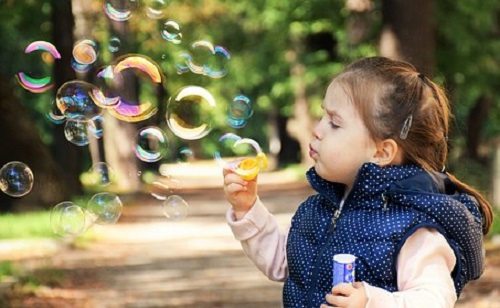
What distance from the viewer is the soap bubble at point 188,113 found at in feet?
16.7

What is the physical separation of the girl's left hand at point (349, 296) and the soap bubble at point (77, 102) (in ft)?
10.8

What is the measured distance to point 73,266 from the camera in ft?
37.2

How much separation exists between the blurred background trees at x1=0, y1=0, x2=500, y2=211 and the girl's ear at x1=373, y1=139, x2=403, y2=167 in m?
0.53

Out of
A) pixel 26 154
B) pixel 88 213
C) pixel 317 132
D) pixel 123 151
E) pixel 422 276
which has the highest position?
pixel 317 132

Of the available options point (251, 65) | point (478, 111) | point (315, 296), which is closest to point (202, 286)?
point (315, 296)

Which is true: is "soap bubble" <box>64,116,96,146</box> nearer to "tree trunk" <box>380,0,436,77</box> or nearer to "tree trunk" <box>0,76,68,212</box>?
"tree trunk" <box>380,0,436,77</box>

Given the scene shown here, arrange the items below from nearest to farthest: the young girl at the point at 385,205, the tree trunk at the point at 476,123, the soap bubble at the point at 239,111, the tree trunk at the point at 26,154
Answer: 1. the young girl at the point at 385,205
2. the soap bubble at the point at 239,111
3. the tree trunk at the point at 26,154
4. the tree trunk at the point at 476,123

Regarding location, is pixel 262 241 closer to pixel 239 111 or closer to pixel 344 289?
pixel 344 289

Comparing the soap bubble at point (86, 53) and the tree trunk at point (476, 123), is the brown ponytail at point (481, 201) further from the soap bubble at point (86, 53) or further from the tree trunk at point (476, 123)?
the tree trunk at point (476, 123)

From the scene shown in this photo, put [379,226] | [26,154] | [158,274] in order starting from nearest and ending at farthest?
[379,226]
[158,274]
[26,154]

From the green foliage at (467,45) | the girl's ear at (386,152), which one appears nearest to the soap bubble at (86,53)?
the girl's ear at (386,152)

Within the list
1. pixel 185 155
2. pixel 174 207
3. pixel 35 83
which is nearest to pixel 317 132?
pixel 174 207

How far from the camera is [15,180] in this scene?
586 centimetres

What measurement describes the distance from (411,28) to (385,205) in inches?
364
